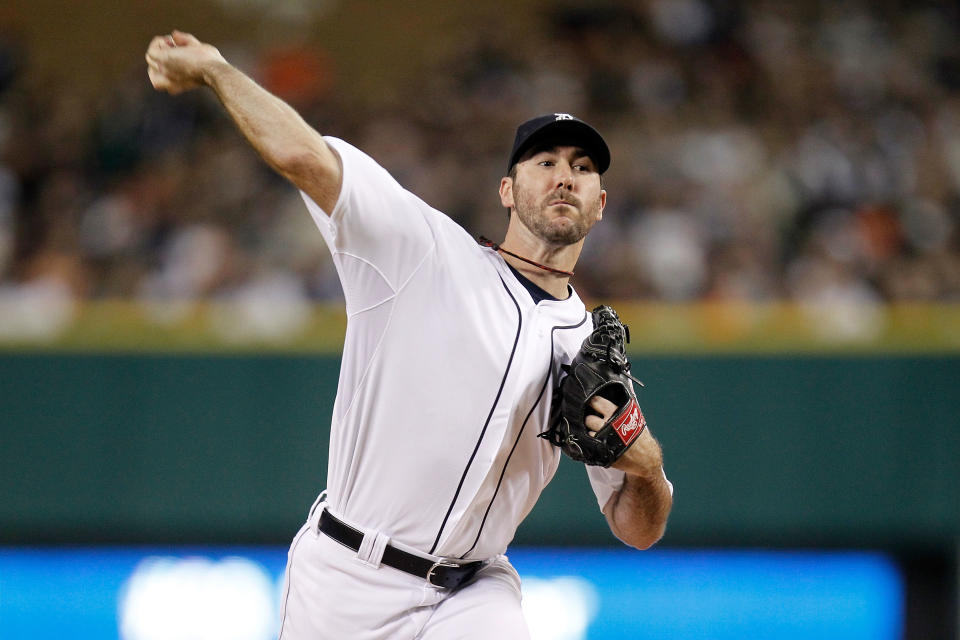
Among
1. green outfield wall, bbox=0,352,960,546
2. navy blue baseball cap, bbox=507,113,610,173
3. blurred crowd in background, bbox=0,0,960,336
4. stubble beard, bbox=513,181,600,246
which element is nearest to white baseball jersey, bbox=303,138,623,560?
stubble beard, bbox=513,181,600,246

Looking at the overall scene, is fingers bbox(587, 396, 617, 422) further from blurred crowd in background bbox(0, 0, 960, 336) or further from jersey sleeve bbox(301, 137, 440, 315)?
blurred crowd in background bbox(0, 0, 960, 336)

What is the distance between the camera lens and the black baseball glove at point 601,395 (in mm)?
2955

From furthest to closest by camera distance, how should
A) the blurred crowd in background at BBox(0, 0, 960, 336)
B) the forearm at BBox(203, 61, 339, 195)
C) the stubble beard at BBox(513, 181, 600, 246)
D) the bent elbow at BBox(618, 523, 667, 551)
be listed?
the blurred crowd in background at BBox(0, 0, 960, 336) < the bent elbow at BBox(618, 523, 667, 551) < the stubble beard at BBox(513, 181, 600, 246) < the forearm at BBox(203, 61, 339, 195)

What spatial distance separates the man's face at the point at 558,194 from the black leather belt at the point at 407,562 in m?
0.90

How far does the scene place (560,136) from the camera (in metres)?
3.20

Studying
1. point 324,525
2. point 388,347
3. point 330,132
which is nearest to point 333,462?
point 324,525

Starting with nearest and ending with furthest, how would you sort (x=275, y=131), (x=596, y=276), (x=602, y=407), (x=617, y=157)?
(x=275, y=131)
(x=602, y=407)
(x=596, y=276)
(x=617, y=157)

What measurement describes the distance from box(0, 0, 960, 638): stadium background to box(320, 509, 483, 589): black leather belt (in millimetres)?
3593

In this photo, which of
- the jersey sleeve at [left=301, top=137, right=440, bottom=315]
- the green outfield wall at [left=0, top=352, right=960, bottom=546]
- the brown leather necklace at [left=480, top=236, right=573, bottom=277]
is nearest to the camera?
the jersey sleeve at [left=301, top=137, right=440, bottom=315]

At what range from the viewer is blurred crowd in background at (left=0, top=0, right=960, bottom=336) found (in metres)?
7.26

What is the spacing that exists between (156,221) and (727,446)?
3722 mm

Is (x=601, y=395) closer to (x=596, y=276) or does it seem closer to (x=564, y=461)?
(x=564, y=461)

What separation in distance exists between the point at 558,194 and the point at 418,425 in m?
0.72

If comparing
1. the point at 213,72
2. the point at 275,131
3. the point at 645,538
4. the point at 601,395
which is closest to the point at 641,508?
the point at 645,538
